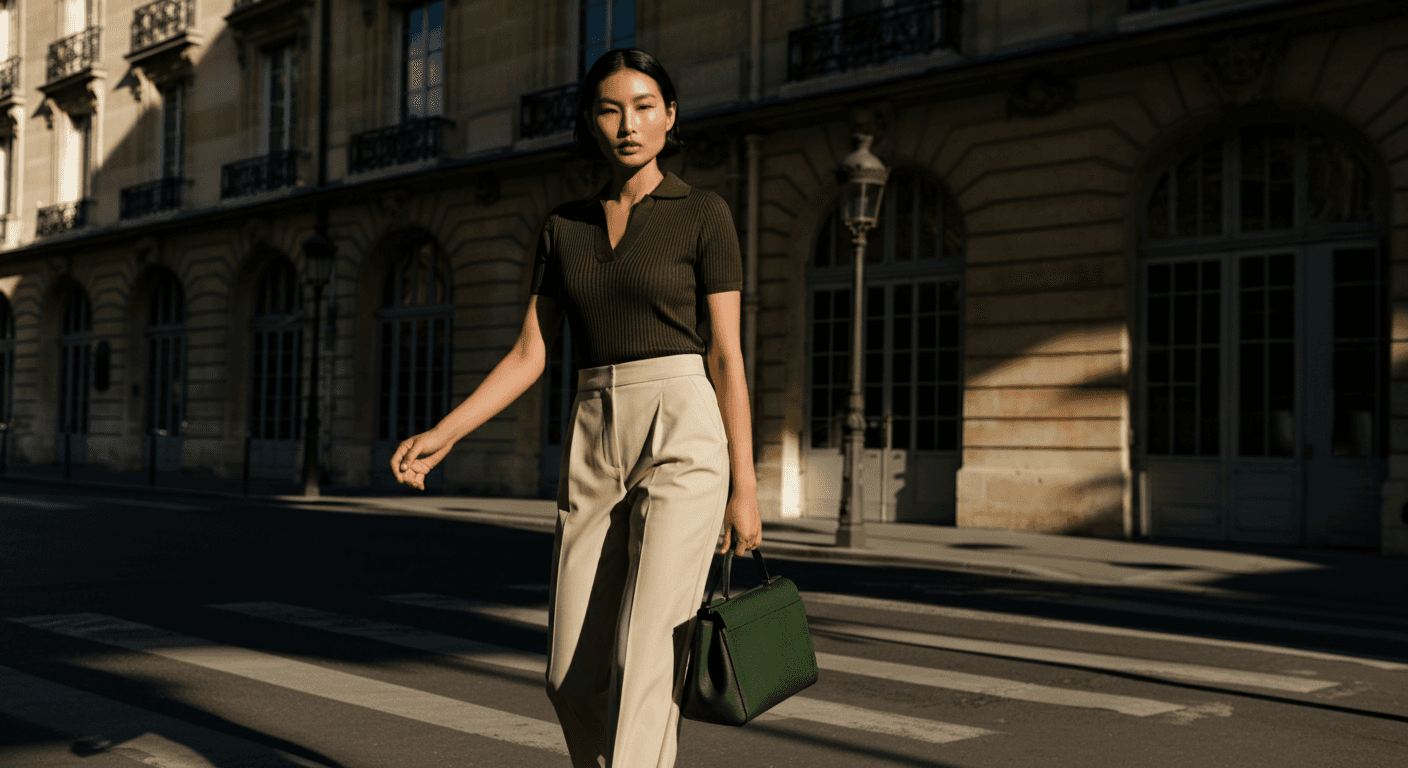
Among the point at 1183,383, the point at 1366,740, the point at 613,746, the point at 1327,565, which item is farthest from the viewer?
the point at 1183,383

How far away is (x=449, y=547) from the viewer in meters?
11.8

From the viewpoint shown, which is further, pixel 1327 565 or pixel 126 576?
pixel 1327 565

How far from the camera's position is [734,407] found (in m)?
2.75

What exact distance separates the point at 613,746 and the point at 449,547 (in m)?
9.41

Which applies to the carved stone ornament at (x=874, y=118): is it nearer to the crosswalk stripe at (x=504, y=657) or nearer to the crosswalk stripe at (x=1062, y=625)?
the crosswalk stripe at (x=1062, y=625)

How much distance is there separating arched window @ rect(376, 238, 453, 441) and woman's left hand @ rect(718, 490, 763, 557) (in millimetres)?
19684

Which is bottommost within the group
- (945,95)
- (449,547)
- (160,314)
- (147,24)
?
(449,547)

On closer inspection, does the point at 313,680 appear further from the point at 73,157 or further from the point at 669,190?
the point at 73,157

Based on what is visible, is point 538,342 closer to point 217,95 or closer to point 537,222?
point 537,222

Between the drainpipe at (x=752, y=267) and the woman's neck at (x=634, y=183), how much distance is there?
14084 mm

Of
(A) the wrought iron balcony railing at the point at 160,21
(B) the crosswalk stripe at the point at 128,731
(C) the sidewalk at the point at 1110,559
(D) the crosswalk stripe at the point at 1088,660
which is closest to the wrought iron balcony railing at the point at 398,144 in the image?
(A) the wrought iron balcony railing at the point at 160,21

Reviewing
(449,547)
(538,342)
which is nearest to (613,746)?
(538,342)

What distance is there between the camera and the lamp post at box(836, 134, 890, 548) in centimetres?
1209

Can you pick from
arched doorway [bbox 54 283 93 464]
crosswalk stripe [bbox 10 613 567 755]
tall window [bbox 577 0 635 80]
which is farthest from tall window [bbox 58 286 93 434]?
crosswalk stripe [bbox 10 613 567 755]
